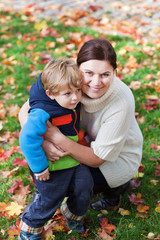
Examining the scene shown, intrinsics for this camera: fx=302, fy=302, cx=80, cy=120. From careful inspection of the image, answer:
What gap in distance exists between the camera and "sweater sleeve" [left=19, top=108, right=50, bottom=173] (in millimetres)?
1878

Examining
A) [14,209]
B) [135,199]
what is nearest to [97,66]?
[135,199]

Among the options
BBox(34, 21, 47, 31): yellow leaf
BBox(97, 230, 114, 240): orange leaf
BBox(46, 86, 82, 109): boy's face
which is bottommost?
BBox(97, 230, 114, 240): orange leaf

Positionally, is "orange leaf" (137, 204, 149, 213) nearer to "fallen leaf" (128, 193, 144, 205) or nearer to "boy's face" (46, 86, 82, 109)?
"fallen leaf" (128, 193, 144, 205)

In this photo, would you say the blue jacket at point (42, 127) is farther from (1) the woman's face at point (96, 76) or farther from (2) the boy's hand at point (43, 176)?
(1) the woman's face at point (96, 76)

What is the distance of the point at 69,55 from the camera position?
479cm

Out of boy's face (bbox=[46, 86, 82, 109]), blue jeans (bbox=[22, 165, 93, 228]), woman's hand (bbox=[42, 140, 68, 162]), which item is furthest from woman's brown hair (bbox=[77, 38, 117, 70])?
blue jeans (bbox=[22, 165, 93, 228])

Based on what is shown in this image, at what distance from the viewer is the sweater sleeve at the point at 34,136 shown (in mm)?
1878

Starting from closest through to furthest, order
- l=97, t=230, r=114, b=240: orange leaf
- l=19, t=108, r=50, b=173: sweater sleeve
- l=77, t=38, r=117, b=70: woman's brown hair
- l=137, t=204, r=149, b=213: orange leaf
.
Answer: l=19, t=108, r=50, b=173: sweater sleeve
l=77, t=38, r=117, b=70: woman's brown hair
l=97, t=230, r=114, b=240: orange leaf
l=137, t=204, r=149, b=213: orange leaf

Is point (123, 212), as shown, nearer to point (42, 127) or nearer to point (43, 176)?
point (43, 176)

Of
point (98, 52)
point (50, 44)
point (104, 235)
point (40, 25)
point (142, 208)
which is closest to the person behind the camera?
point (98, 52)

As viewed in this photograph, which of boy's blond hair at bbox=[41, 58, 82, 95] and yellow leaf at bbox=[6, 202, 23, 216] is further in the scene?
yellow leaf at bbox=[6, 202, 23, 216]

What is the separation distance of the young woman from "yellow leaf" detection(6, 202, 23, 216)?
680mm

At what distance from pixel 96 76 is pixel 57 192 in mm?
855

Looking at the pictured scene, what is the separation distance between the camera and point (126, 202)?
2652 mm
